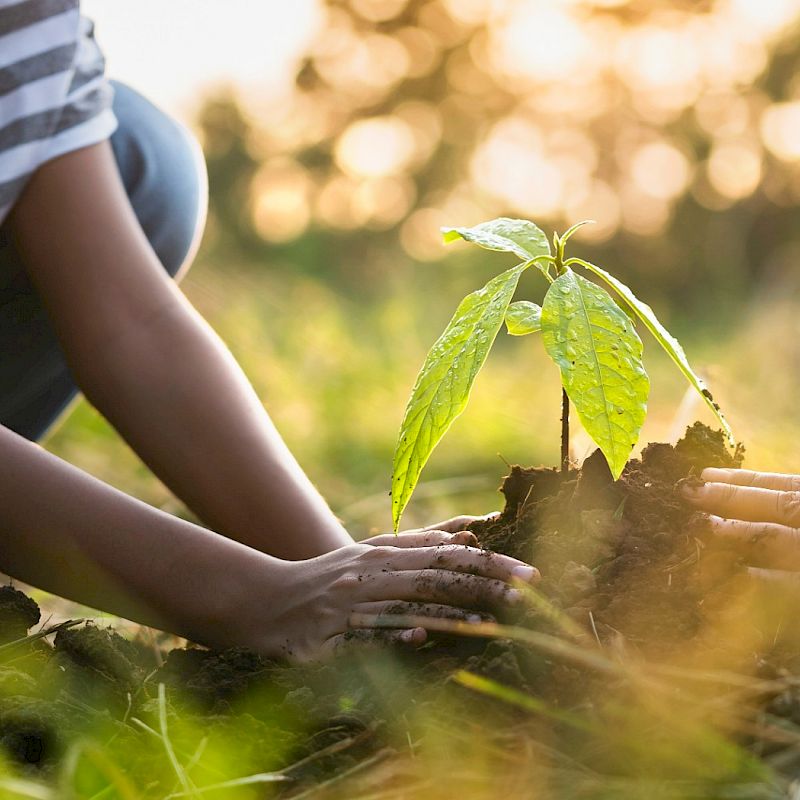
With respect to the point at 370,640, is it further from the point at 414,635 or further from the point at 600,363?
the point at 600,363

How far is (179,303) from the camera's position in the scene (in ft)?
5.15

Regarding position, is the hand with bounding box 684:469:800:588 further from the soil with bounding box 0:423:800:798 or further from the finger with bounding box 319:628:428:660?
the finger with bounding box 319:628:428:660

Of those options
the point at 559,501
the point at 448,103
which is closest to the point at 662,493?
the point at 559,501

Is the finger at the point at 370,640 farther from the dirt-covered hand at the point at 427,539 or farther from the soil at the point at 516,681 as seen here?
the dirt-covered hand at the point at 427,539

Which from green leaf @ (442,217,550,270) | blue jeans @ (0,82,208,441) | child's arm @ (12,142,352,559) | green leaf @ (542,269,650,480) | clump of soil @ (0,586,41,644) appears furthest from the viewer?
blue jeans @ (0,82,208,441)

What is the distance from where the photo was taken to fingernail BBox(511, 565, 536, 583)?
3.23ft

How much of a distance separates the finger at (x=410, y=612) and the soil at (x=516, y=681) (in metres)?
0.03

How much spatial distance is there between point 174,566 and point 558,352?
53 cm

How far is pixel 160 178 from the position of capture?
198cm

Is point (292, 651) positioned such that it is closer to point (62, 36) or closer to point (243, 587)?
point (243, 587)

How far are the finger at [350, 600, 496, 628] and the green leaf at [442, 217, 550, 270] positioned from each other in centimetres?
40

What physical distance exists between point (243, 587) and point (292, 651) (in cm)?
10

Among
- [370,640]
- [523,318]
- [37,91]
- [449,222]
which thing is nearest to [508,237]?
[523,318]

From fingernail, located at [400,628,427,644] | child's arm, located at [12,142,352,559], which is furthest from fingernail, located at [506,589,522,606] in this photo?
child's arm, located at [12,142,352,559]
